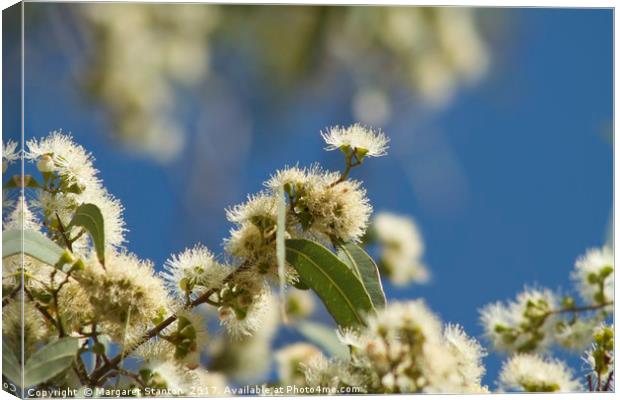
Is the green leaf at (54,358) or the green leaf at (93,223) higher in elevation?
the green leaf at (93,223)

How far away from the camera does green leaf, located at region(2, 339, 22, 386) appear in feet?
4.99

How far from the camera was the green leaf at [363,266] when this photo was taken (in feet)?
4.78

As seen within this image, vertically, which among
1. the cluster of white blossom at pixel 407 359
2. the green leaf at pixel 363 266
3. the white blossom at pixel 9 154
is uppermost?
the white blossom at pixel 9 154

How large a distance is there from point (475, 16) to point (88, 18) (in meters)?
0.70

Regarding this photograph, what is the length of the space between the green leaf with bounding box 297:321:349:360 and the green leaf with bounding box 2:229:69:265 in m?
0.37

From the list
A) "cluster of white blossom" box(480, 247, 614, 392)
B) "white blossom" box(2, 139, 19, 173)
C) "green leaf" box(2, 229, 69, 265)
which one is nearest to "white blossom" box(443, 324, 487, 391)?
"cluster of white blossom" box(480, 247, 614, 392)

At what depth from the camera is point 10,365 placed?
157 cm

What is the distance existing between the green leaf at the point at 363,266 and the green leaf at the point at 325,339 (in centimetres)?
9

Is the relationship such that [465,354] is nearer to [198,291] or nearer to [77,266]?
[198,291]

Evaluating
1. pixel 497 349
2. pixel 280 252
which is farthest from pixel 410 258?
pixel 280 252

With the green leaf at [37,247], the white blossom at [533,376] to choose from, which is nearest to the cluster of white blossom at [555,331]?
the white blossom at [533,376]

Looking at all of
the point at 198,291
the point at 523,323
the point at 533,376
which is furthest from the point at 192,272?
the point at 523,323

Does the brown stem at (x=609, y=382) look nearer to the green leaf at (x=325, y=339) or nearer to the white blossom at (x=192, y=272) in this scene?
the green leaf at (x=325, y=339)

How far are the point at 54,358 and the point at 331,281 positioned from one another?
37cm
